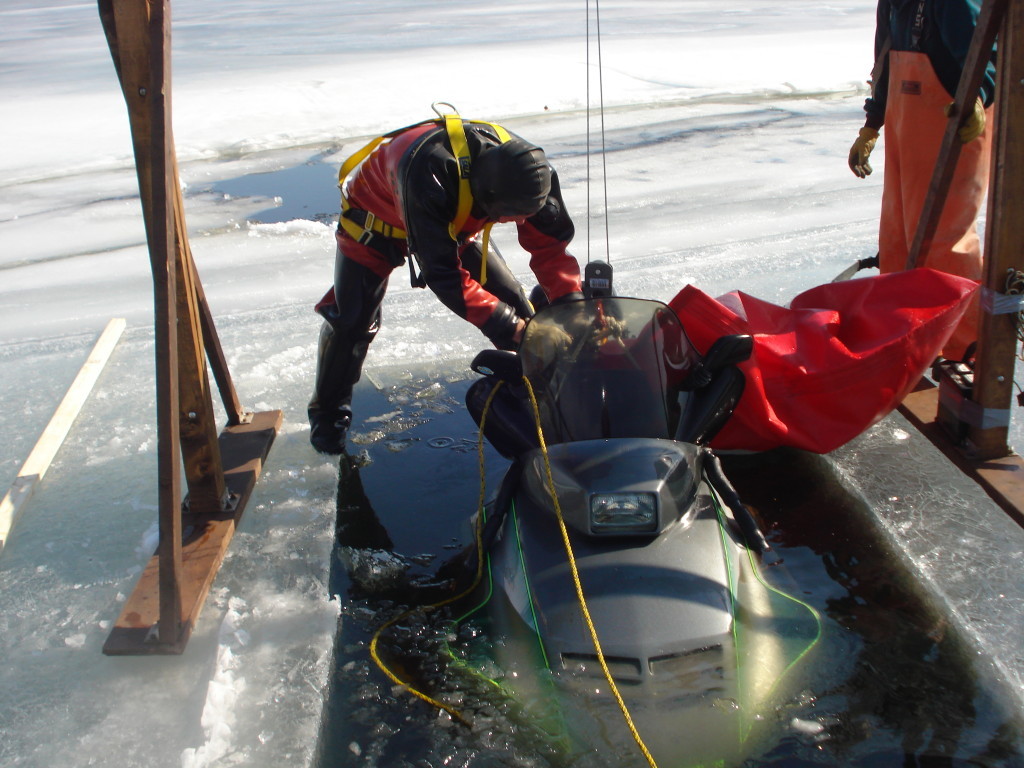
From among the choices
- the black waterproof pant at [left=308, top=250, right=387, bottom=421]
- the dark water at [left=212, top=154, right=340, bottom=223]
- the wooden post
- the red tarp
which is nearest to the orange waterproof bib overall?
the red tarp

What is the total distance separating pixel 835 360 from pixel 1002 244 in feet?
2.20

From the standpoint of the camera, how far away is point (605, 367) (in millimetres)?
2559

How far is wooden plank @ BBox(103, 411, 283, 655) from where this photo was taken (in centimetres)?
276

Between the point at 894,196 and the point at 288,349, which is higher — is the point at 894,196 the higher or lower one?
the higher one

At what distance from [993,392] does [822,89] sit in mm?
7985

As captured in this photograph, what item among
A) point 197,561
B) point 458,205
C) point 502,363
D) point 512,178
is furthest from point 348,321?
point 502,363

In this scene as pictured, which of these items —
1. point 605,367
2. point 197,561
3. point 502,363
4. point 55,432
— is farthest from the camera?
point 55,432

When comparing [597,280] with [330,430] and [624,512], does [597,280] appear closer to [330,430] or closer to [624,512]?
[624,512]

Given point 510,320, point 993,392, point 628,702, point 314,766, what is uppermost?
point 510,320

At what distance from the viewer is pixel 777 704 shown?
2.29 meters

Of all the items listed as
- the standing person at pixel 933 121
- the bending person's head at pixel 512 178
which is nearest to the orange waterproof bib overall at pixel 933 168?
the standing person at pixel 933 121

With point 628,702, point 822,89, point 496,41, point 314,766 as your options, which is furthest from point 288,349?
point 496,41

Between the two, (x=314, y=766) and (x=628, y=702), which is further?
(x=314, y=766)

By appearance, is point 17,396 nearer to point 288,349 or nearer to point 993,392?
point 288,349
